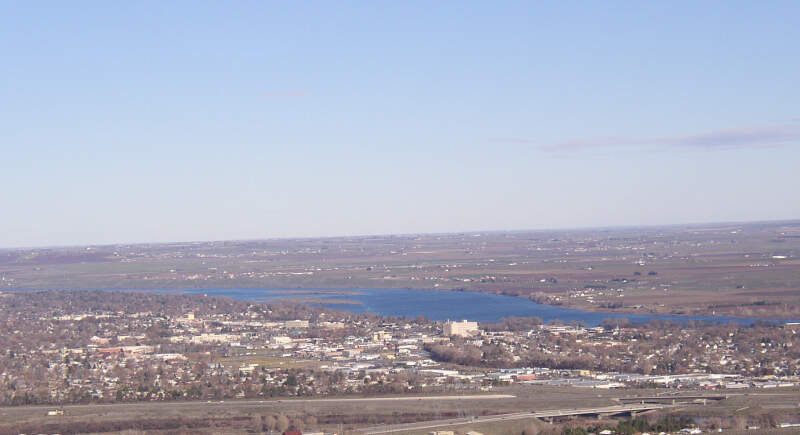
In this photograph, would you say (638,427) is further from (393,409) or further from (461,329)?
(461,329)

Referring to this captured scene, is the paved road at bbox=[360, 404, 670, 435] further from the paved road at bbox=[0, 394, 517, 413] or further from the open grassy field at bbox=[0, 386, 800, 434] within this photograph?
the paved road at bbox=[0, 394, 517, 413]

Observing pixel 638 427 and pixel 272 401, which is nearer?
pixel 638 427

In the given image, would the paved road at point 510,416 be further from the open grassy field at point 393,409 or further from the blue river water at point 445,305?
the blue river water at point 445,305

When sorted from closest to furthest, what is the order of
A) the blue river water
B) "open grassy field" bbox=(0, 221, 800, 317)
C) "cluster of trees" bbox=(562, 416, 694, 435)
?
"cluster of trees" bbox=(562, 416, 694, 435) → the blue river water → "open grassy field" bbox=(0, 221, 800, 317)

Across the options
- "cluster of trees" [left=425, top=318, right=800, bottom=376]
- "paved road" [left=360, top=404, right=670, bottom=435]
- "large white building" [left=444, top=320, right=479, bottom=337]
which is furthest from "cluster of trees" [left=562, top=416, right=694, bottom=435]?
"large white building" [left=444, top=320, right=479, bottom=337]

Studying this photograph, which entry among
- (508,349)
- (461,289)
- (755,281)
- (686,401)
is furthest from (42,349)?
(755,281)

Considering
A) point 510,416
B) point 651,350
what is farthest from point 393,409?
point 651,350

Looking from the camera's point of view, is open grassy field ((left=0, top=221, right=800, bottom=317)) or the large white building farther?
open grassy field ((left=0, top=221, right=800, bottom=317))
